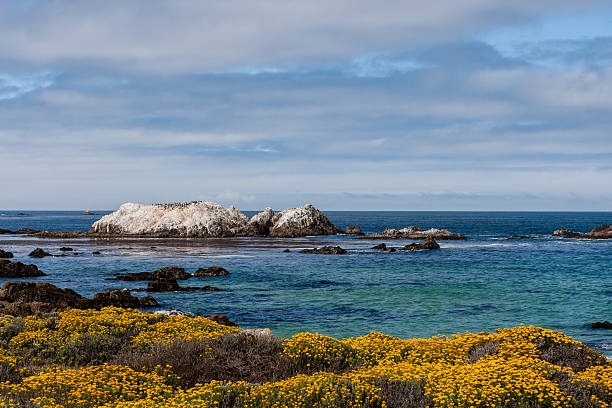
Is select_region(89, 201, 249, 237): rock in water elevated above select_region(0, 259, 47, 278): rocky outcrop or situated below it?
above

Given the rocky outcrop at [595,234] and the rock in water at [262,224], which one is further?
the rock in water at [262,224]

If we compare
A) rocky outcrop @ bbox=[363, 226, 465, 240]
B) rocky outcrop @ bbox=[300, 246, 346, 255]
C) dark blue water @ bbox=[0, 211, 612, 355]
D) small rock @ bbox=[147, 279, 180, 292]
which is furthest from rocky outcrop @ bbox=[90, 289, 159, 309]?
rocky outcrop @ bbox=[363, 226, 465, 240]

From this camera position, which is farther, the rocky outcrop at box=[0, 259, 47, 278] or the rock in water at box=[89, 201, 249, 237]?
the rock in water at box=[89, 201, 249, 237]

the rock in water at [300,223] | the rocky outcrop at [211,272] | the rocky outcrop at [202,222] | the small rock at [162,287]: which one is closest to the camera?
the small rock at [162,287]

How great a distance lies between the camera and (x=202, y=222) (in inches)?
3787

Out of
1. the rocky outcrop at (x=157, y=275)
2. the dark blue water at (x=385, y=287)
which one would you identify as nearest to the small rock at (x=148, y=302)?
the dark blue water at (x=385, y=287)

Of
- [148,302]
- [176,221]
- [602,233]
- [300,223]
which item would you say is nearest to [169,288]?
[148,302]

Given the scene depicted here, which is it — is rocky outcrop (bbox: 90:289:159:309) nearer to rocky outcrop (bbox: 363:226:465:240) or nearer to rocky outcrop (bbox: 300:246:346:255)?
rocky outcrop (bbox: 300:246:346:255)

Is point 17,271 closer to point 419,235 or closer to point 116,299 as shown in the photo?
point 116,299

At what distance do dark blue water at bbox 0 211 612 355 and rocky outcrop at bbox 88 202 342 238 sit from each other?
30.6 m

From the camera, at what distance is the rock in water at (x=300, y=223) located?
99.2 m

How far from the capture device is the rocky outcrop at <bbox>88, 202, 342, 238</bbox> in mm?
95688

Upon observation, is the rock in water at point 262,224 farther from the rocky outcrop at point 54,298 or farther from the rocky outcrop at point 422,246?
the rocky outcrop at point 54,298

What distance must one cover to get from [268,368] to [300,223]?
88961mm
